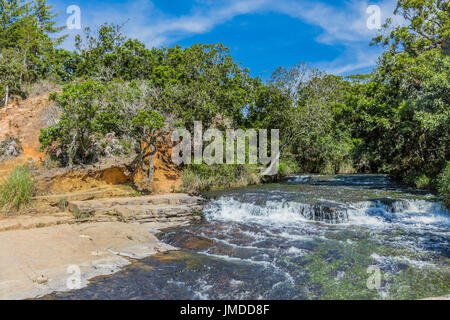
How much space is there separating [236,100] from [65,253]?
12.5 m

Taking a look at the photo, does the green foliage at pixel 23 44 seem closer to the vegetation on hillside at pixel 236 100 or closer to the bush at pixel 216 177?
the vegetation on hillside at pixel 236 100

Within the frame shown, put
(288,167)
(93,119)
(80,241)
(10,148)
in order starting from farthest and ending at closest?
1. (288,167)
2. (10,148)
3. (93,119)
4. (80,241)

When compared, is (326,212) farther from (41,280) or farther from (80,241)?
(41,280)

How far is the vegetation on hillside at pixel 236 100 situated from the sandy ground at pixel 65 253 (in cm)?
529

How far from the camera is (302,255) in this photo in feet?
19.7

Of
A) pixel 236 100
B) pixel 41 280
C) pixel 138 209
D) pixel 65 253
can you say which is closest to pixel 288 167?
pixel 236 100

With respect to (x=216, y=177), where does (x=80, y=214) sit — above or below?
below

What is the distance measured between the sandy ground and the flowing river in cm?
41

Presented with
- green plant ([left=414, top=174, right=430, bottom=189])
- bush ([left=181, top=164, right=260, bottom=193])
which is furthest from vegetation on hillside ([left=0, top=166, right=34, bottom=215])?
green plant ([left=414, top=174, right=430, bottom=189])

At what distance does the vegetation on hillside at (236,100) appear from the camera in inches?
466

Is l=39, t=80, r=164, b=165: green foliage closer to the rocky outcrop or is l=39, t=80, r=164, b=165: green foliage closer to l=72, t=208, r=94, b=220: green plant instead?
the rocky outcrop

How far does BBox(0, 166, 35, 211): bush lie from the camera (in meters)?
8.38
